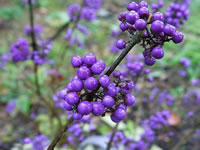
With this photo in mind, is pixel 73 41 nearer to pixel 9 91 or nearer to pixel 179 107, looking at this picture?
pixel 9 91

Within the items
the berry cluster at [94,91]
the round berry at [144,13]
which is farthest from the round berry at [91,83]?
the round berry at [144,13]

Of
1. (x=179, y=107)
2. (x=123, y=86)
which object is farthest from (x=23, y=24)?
(x=123, y=86)

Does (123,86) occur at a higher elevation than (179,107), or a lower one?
lower

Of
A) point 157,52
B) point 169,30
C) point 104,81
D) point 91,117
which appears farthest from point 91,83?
point 91,117

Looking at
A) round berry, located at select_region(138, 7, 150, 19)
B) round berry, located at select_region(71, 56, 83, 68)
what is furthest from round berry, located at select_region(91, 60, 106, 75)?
round berry, located at select_region(138, 7, 150, 19)

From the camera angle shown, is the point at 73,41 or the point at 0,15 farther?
the point at 0,15

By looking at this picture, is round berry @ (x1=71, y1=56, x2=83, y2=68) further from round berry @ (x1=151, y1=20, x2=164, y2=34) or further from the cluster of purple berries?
the cluster of purple berries

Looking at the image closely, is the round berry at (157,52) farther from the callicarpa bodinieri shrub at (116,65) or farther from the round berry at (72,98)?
the round berry at (72,98)
